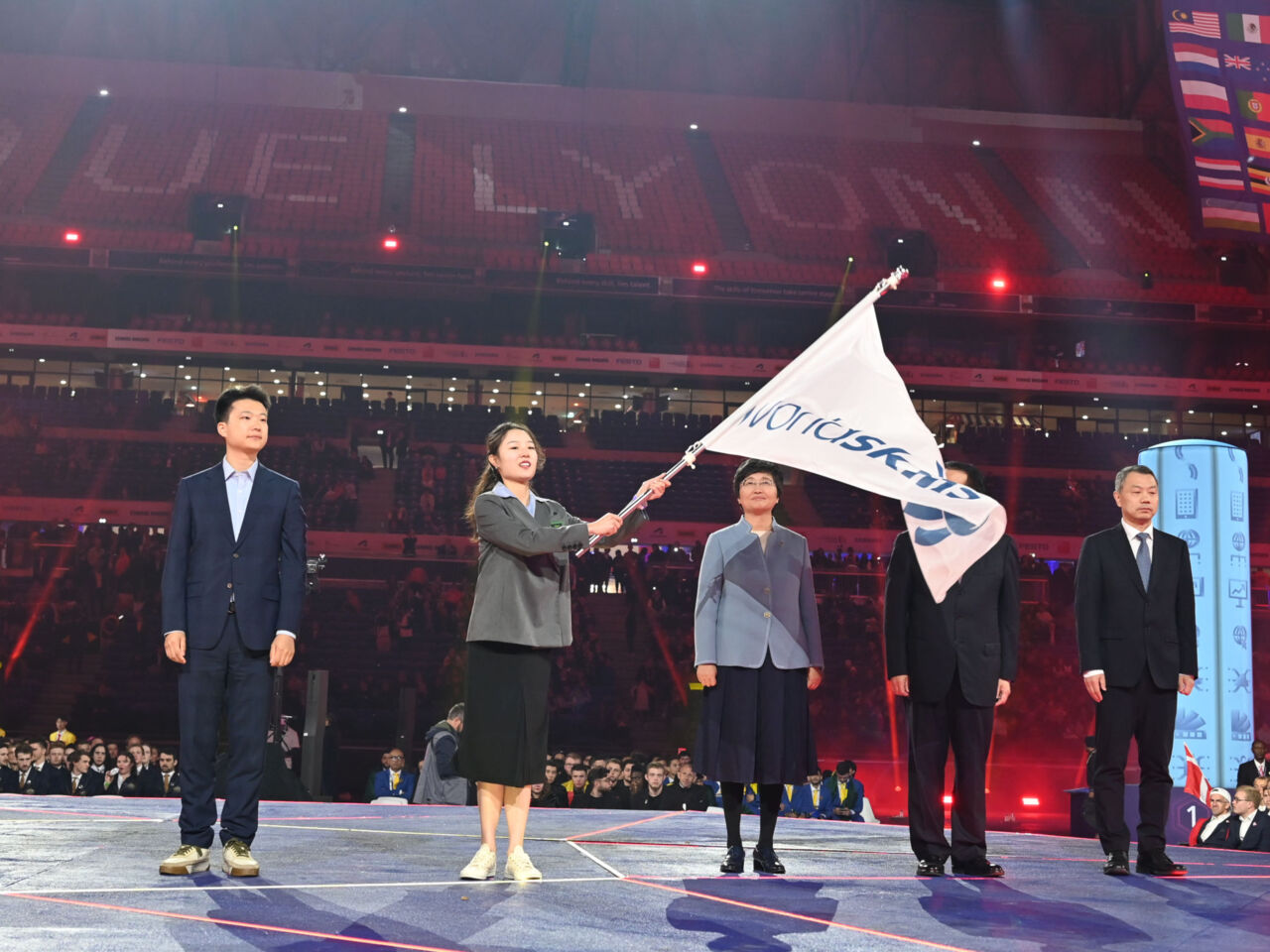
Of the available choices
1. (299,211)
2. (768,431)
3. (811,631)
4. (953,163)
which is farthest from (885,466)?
(953,163)

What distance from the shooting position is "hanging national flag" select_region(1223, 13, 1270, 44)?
18969 millimetres

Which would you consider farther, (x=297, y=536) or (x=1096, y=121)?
(x=1096, y=121)

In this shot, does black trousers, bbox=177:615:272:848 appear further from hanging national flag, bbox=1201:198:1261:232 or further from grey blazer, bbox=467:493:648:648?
hanging national flag, bbox=1201:198:1261:232

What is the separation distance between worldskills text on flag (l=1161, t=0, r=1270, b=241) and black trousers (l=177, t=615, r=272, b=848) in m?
19.4

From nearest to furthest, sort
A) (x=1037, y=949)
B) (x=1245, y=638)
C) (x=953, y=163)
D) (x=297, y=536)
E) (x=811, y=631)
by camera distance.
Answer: (x=1037, y=949) < (x=297, y=536) < (x=811, y=631) < (x=1245, y=638) < (x=953, y=163)

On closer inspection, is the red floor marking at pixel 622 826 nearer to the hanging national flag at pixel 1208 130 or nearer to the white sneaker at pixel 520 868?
the white sneaker at pixel 520 868

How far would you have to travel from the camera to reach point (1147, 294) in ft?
91.8

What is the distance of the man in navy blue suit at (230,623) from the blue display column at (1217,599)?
7514 millimetres

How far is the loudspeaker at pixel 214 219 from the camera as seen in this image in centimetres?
2700

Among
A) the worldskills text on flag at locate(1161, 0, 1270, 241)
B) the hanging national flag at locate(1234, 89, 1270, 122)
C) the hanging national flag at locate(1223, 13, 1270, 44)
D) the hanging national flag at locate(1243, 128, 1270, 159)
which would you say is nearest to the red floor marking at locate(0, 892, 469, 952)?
the worldskills text on flag at locate(1161, 0, 1270, 241)

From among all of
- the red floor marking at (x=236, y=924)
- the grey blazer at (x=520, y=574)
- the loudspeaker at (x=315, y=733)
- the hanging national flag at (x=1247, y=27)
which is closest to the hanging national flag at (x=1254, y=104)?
the hanging national flag at (x=1247, y=27)

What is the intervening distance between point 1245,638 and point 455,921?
27.3ft

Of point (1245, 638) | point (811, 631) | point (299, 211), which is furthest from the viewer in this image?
point (299, 211)

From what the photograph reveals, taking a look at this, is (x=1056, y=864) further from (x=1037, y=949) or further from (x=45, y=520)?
(x=45, y=520)
